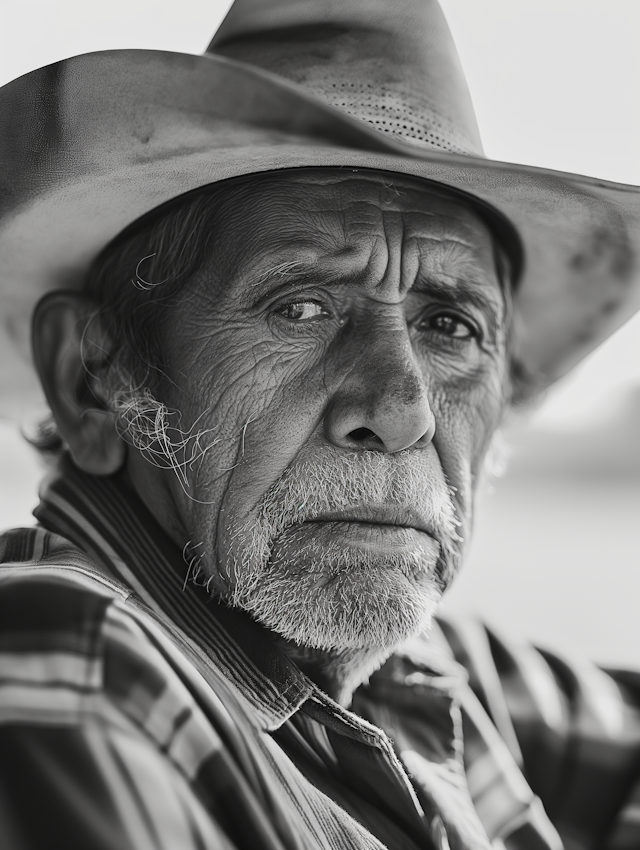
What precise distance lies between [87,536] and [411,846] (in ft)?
2.78

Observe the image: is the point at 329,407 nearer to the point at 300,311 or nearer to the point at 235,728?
the point at 300,311

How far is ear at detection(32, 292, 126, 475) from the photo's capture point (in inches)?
74.5

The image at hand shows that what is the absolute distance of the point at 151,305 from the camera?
1.89 meters

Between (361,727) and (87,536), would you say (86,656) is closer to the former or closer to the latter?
(87,536)

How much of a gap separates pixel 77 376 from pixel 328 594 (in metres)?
0.79

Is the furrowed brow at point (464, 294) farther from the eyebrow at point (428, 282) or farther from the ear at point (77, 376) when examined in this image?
the ear at point (77, 376)

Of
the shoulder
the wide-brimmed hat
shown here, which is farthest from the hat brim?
the shoulder

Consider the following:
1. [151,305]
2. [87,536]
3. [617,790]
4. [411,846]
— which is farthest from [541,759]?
[151,305]

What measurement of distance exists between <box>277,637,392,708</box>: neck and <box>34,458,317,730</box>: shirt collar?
134 mm

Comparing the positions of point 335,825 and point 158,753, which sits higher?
point 158,753

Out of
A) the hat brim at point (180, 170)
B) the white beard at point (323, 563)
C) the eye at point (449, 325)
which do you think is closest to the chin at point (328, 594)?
the white beard at point (323, 563)

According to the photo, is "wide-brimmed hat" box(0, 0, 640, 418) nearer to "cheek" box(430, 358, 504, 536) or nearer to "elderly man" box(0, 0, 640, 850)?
"elderly man" box(0, 0, 640, 850)

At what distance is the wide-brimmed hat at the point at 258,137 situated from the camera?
53.2 inches

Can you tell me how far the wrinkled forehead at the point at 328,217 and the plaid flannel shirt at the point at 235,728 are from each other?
0.64 metres
